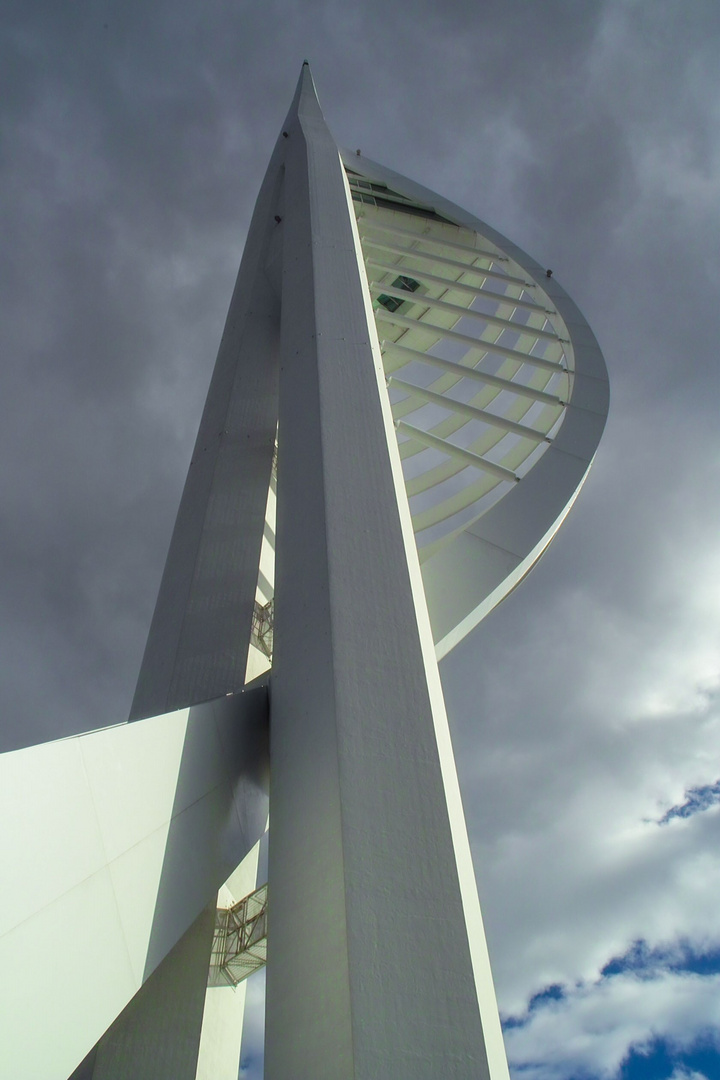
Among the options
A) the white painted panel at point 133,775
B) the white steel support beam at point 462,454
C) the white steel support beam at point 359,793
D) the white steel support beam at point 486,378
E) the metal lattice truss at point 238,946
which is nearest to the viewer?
the white steel support beam at point 359,793

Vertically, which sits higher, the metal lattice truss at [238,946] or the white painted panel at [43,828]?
the metal lattice truss at [238,946]

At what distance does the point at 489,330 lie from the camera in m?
13.0

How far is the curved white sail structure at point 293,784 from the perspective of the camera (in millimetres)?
2486

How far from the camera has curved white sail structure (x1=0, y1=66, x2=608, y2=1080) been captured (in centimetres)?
249

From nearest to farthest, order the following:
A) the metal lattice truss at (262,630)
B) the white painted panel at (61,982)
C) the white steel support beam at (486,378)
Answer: the white painted panel at (61,982), the metal lattice truss at (262,630), the white steel support beam at (486,378)

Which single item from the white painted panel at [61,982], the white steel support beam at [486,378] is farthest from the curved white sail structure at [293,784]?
the white steel support beam at [486,378]

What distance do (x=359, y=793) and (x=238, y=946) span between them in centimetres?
223

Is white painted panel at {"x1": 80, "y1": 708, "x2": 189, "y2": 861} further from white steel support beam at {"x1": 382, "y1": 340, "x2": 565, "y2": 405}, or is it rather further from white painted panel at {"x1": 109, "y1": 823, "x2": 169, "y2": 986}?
white steel support beam at {"x1": 382, "y1": 340, "x2": 565, "y2": 405}

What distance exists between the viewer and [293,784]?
3.41 m

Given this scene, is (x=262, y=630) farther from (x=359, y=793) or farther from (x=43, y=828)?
(x=43, y=828)

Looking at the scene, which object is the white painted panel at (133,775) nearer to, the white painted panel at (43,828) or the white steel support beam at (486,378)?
the white painted panel at (43,828)

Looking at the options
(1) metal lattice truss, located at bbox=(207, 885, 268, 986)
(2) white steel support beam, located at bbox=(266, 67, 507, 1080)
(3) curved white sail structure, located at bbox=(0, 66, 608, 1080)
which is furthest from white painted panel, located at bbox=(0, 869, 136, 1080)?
(1) metal lattice truss, located at bbox=(207, 885, 268, 986)

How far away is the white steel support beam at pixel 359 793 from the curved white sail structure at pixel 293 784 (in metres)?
0.01

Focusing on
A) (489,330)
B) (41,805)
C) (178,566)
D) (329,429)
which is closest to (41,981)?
(41,805)
